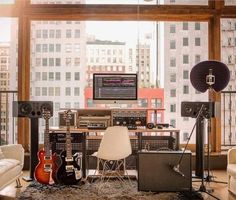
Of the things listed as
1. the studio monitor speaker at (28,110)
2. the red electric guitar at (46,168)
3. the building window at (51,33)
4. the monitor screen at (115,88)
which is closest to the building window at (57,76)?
the building window at (51,33)

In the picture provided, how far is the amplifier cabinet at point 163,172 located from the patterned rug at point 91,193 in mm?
129

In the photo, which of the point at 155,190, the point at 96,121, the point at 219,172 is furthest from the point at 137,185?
the point at 219,172

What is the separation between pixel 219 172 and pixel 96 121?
1976 mm

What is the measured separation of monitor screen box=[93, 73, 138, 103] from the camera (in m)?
5.16

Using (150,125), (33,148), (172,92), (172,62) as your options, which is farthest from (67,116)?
(172,62)

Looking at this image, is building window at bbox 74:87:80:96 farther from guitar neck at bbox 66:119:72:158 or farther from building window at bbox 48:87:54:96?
guitar neck at bbox 66:119:72:158

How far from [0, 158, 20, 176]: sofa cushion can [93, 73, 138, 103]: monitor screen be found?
1.53 meters

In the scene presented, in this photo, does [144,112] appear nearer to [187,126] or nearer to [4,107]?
[187,126]

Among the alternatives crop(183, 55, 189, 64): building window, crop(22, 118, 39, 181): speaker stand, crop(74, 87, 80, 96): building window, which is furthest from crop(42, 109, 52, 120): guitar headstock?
crop(183, 55, 189, 64): building window

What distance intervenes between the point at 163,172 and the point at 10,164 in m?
1.70

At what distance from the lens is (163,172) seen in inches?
167

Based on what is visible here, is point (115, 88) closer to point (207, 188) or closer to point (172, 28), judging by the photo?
point (172, 28)

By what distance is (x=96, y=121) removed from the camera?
5.05 metres

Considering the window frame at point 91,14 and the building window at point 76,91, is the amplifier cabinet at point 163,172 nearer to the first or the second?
the window frame at point 91,14
